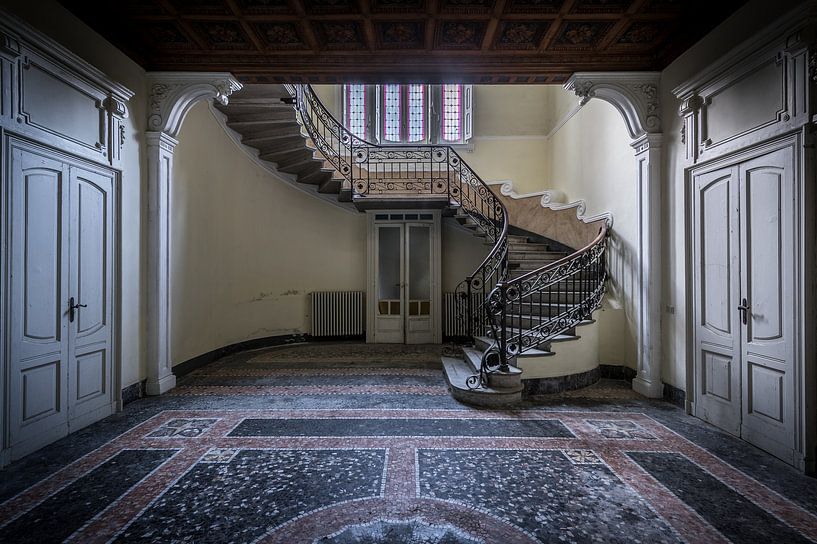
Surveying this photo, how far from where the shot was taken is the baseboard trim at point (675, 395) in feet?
13.0

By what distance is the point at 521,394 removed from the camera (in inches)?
167

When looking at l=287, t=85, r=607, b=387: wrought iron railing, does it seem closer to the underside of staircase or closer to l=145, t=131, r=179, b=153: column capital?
the underside of staircase

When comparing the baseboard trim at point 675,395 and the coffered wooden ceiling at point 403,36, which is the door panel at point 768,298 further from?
the coffered wooden ceiling at point 403,36

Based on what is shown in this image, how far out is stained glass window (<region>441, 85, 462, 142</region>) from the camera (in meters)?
9.57

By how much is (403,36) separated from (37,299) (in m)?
3.99

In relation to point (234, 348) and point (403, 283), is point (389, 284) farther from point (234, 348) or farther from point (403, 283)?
point (234, 348)

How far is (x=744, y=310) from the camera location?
3.28 metres

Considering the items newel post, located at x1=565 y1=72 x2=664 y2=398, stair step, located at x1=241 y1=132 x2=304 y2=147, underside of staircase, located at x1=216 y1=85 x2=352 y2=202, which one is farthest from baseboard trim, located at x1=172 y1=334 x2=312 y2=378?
newel post, located at x1=565 y1=72 x2=664 y2=398

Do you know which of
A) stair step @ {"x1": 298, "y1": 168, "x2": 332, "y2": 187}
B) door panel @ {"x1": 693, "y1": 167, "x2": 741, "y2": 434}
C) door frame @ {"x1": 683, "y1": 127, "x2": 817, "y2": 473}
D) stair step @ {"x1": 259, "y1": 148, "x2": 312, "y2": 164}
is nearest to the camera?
door frame @ {"x1": 683, "y1": 127, "x2": 817, "y2": 473}

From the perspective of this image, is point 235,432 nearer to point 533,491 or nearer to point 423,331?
point 533,491

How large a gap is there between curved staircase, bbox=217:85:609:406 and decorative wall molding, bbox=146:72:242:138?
3.10 feet

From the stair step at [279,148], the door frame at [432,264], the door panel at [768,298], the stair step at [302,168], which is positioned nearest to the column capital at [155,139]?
the stair step at [279,148]

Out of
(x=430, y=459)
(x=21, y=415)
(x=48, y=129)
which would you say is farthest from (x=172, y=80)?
(x=430, y=459)

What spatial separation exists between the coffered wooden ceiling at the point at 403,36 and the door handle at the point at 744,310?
2.55 meters
